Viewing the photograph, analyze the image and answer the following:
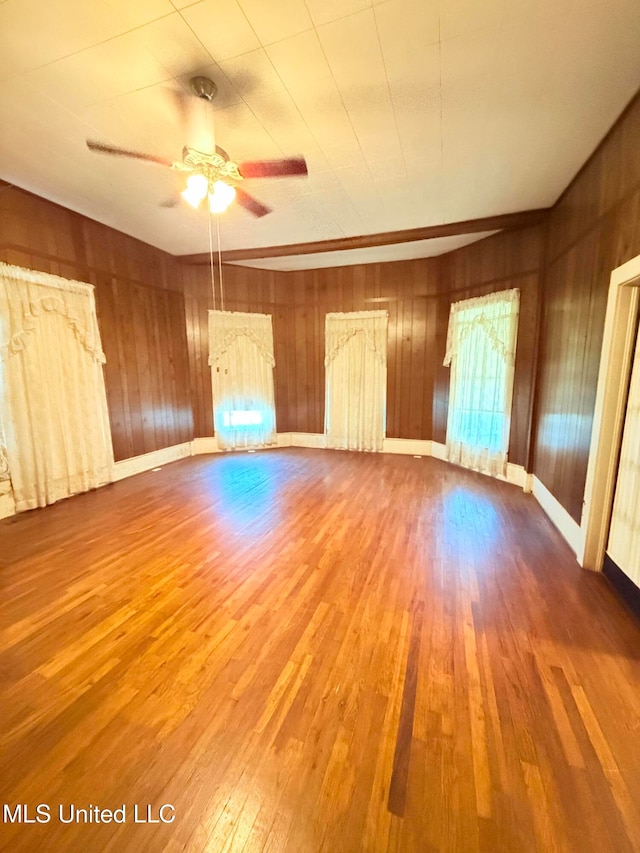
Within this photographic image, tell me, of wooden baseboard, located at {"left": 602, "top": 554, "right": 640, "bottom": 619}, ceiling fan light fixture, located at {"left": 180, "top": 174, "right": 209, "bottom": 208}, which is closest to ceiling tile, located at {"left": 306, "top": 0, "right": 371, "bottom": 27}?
ceiling fan light fixture, located at {"left": 180, "top": 174, "right": 209, "bottom": 208}

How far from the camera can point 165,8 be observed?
1606 mm

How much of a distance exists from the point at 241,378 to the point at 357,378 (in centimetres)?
193

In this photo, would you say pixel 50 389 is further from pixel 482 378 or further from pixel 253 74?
pixel 482 378

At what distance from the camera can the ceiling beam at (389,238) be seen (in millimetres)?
3742

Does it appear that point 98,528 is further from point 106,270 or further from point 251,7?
point 251,7

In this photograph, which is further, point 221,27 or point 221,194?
point 221,194

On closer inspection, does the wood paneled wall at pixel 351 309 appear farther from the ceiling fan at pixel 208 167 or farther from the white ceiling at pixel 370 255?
the ceiling fan at pixel 208 167

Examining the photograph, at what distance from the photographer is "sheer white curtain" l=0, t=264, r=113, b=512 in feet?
10.8

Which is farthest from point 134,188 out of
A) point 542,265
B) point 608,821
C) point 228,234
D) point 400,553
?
point 608,821

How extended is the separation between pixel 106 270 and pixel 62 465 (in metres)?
2.36

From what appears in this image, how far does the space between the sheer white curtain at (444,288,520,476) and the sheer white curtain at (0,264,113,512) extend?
15.1 feet

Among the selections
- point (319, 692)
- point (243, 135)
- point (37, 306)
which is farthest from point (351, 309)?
point (319, 692)

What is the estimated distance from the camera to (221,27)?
169 cm

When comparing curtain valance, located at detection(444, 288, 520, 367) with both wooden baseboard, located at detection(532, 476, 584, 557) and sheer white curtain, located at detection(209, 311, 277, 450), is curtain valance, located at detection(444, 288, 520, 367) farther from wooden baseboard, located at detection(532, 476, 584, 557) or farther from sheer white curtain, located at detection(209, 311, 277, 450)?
sheer white curtain, located at detection(209, 311, 277, 450)
